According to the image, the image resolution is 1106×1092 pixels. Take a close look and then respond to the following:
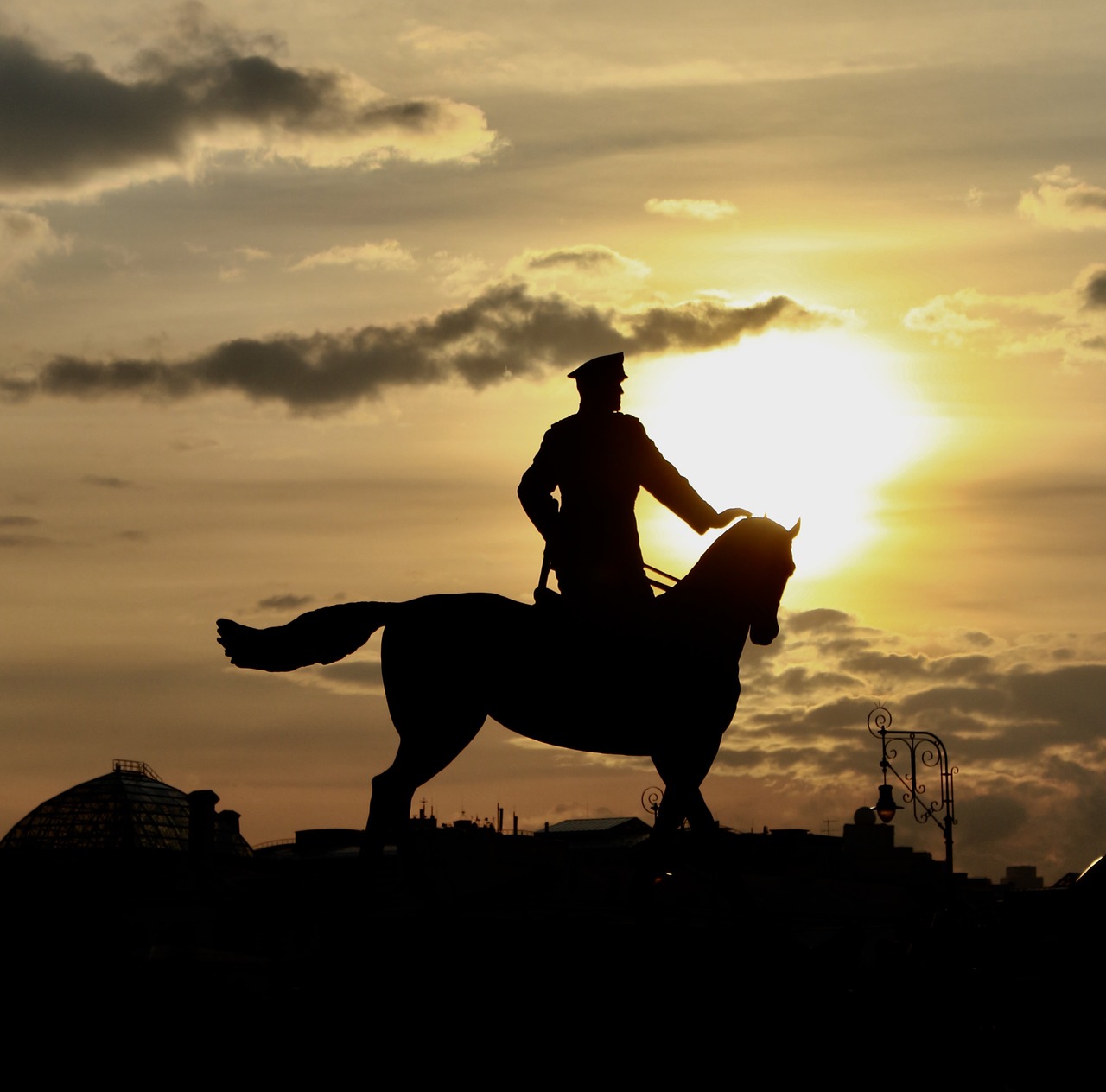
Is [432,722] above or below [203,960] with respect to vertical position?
above

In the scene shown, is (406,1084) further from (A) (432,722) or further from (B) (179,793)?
(B) (179,793)

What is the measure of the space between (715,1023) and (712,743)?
2.00 m

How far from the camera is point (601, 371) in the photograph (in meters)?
16.1

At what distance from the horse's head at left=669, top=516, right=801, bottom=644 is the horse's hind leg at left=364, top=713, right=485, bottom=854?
6.76 feet

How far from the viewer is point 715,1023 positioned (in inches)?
567

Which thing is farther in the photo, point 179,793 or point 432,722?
point 179,793

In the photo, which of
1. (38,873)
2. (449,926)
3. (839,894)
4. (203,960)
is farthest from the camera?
(839,894)

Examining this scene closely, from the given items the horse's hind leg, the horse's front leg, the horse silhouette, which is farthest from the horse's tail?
the horse's front leg

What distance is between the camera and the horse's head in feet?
49.6

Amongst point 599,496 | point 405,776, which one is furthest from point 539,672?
point 599,496

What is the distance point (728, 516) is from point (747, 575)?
3.27ft

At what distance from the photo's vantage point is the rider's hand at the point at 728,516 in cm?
1602

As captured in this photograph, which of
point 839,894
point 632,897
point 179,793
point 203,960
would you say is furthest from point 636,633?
point 179,793

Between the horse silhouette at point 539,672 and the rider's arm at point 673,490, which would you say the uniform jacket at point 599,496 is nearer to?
the rider's arm at point 673,490
